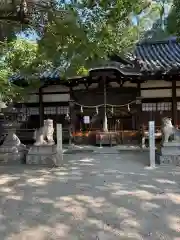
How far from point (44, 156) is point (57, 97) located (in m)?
6.15

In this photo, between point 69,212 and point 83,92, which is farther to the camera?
point 83,92

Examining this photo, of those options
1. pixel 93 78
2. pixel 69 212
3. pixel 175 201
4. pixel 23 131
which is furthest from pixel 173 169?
pixel 23 131

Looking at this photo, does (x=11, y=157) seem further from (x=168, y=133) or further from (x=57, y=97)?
(x=57, y=97)

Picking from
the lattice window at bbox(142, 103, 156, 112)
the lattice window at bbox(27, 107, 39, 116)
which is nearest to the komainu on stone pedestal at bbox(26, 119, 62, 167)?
the lattice window at bbox(27, 107, 39, 116)

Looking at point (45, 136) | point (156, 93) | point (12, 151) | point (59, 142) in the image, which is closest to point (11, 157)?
point (12, 151)

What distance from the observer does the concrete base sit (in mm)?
10492

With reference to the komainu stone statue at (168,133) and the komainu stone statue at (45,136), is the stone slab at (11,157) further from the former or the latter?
the komainu stone statue at (168,133)

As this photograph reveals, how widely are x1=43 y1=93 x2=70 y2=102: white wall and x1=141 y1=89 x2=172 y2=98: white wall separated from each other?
384 centimetres

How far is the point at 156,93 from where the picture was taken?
51.4 feet

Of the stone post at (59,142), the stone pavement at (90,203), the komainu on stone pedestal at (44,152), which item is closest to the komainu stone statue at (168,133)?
the stone pavement at (90,203)

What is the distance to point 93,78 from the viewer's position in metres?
15.6

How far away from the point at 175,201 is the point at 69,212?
2041mm

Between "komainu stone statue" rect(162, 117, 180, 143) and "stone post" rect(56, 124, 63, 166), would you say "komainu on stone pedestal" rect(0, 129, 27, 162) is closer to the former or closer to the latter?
"stone post" rect(56, 124, 63, 166)

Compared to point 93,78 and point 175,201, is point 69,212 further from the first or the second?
point 93,78
